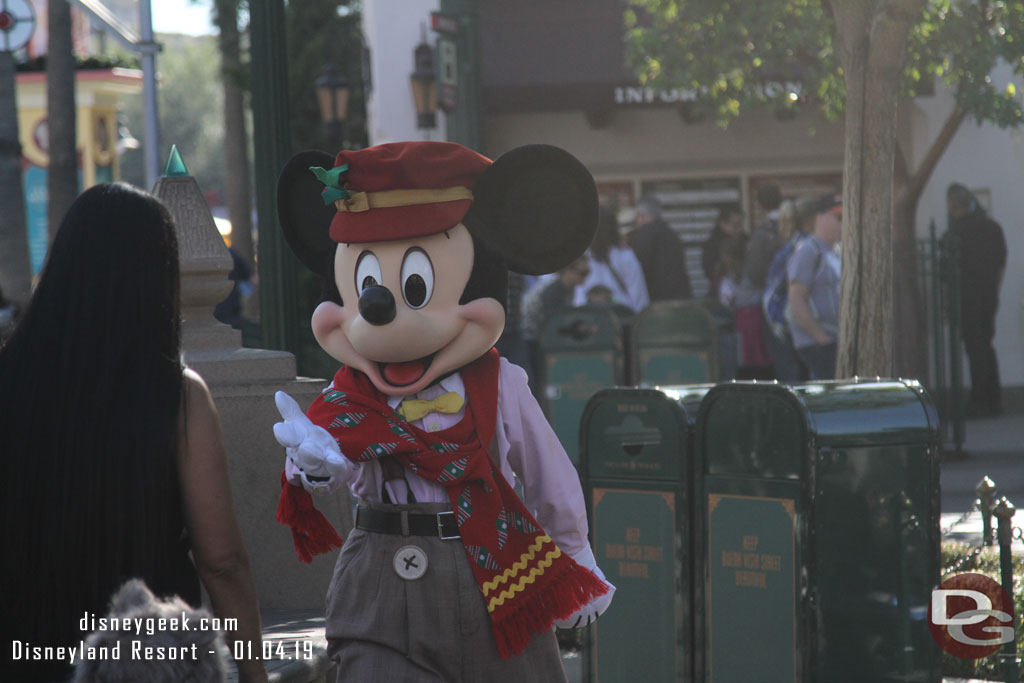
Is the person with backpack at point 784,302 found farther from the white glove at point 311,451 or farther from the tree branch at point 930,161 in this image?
the white glove at point 311,451

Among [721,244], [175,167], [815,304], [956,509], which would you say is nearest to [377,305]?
[175,167]

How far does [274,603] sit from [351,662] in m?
2.15

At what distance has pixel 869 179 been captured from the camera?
25.2ft

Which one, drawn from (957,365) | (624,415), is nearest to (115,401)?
(624,415)

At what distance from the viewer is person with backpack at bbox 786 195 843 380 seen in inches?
406

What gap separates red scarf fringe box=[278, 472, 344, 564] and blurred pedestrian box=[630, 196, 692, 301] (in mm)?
10367

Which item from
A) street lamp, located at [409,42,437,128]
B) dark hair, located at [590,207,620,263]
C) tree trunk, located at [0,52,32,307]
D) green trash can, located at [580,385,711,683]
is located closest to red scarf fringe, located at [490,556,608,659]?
green trash can, located at [580,385,711,683]

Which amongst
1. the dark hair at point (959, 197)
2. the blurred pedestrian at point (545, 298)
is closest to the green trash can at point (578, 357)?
the blurred pedestrian at point (545, 298)

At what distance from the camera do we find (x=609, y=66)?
17047mm

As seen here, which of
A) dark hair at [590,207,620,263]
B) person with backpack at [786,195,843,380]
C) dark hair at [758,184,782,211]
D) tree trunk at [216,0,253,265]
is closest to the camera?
person with backpack at [786,195,843,380]

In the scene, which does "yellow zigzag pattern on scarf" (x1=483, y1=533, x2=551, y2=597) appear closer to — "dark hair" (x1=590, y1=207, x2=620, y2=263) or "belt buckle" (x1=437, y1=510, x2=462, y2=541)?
"belt buckle" (x1=437, y1=510, x2=462, y2=541)

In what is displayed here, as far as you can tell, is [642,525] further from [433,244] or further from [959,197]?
[959,197]

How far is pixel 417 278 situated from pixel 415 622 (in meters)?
0.90

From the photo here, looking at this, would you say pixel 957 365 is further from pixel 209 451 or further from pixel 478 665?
pixel 209 451
